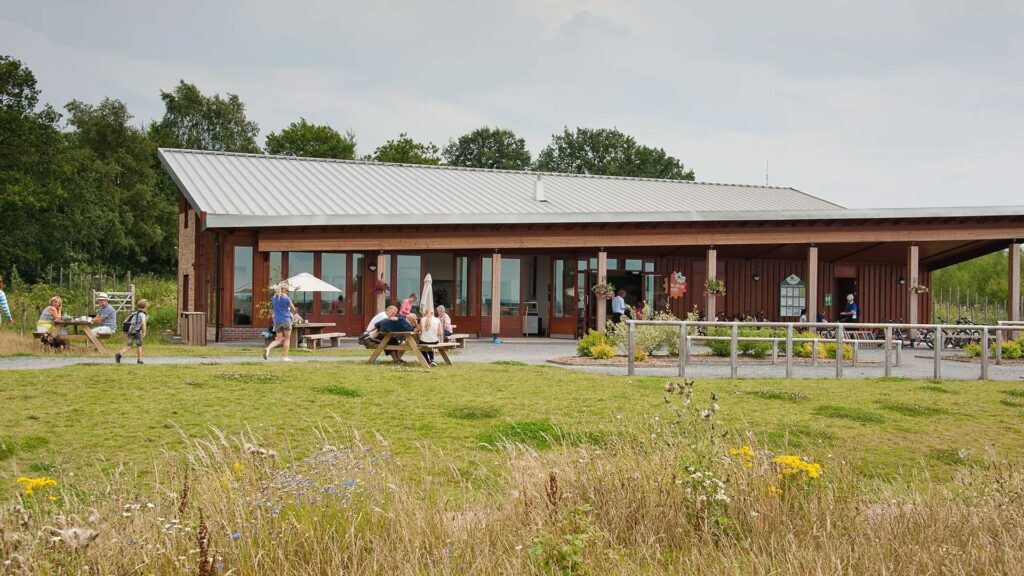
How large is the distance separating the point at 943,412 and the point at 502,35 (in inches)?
925

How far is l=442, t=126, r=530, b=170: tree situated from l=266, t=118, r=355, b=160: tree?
39.2 ft

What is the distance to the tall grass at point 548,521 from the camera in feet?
15.4

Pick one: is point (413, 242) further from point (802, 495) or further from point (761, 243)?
point (802, 495)

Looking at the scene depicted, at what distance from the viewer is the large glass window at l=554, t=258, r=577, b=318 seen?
87.8ft

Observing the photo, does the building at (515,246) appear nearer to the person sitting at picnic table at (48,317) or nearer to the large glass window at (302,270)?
the large glass window at (302,270)

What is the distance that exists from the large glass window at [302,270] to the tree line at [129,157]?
17.7 metres

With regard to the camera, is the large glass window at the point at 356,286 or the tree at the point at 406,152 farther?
the tree at the point at 406,152

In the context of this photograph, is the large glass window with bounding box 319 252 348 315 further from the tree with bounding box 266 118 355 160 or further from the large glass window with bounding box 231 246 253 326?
the tree with bounding box 266 118 355 160

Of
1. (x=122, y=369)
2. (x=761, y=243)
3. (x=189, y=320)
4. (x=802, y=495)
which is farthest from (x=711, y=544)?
(x=761, y=243)

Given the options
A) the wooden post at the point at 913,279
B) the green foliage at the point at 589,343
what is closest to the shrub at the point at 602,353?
the green foliage at the point at 589,343

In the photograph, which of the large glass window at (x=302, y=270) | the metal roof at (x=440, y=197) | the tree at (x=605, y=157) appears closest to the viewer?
the metal roof at (x=440, y=197)

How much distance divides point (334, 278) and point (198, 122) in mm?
35329

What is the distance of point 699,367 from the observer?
1497cm

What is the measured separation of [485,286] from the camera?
26219 millimetres
